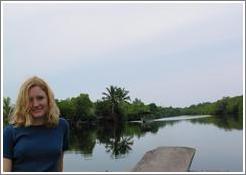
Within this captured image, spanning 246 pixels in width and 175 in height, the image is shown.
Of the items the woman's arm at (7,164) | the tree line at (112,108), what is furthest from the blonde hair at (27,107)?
the tree line at (112,108)

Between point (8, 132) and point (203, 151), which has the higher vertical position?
point (8, 132)

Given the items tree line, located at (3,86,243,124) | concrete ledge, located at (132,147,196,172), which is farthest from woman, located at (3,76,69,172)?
tree line, located at (3,86,243,124)

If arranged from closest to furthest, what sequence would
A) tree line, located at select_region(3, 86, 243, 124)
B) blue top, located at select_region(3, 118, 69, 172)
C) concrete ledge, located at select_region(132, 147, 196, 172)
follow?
blue top, located at select_region(3, 118, 69, 172), concrete ledge, located at select_region(132, 147, 196, 172), tree line, located at select_region(3, 86, 243, 124)

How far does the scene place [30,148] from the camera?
5.43ft

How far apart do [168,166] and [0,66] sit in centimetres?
105

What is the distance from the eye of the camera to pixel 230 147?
16.7 m

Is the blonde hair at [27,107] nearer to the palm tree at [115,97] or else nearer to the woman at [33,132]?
the woman at [33,132]

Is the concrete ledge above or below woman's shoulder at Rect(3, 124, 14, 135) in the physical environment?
below

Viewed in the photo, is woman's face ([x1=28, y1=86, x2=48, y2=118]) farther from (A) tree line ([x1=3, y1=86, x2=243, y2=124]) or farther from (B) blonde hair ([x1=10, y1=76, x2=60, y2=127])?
(A) tree line ([x1=3, y1=86, x2=243, y2=124])

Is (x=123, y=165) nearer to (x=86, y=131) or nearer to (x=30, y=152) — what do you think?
(x=30, y=152)

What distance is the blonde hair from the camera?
1657 millimetres

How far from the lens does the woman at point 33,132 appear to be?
166 cm

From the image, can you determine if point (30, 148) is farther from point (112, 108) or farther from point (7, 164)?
point (112, 108)

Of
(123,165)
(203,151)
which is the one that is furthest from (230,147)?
(123,165)
